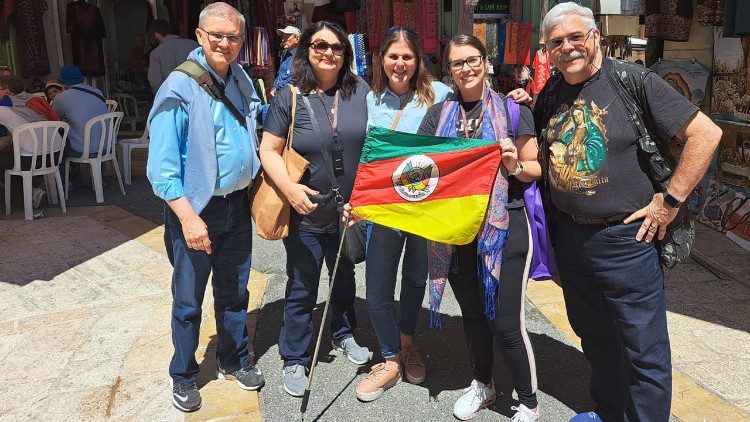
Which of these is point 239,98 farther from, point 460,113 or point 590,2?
point 590,2

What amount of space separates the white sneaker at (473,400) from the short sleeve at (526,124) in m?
1.30

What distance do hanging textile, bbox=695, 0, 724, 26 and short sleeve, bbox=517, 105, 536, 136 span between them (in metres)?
4.47

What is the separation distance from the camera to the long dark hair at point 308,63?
3.03 m

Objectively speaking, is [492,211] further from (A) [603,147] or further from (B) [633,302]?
(B) [633,302]

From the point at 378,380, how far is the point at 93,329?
6.97 feet

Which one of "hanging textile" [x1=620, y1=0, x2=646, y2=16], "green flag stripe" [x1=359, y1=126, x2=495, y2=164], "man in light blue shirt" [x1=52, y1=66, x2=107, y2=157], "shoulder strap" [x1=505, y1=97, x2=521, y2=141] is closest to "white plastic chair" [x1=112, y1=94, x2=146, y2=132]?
"man in light blue shirt" [x1=52, y1=66, x2=107, y2=157]

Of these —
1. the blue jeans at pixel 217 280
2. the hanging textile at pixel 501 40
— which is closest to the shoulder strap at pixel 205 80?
the blue jeans at pixel 217 280

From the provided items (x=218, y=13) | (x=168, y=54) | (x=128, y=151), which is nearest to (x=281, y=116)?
(x=218, y=13)

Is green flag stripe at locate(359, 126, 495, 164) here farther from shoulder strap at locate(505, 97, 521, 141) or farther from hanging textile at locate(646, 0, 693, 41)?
hanging textile at locate(646, 0, 693, 41)

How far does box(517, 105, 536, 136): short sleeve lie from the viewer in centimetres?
271

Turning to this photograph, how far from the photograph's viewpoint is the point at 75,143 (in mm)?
7637

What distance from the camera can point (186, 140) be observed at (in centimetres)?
284

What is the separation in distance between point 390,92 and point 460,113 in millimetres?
451

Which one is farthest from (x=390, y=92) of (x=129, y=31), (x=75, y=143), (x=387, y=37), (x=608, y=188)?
(x=129, y=31)
